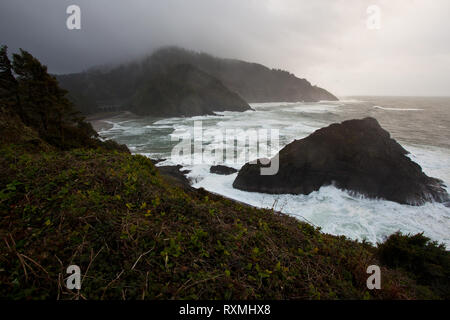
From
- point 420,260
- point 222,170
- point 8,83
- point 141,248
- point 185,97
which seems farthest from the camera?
point 185,97

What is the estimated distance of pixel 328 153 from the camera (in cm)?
1630

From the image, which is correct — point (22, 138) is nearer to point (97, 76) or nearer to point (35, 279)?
point (35, 279)

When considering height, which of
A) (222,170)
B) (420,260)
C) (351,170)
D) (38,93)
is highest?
(38,93)

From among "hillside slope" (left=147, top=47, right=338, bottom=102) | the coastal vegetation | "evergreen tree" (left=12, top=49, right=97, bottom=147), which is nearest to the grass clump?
the coastal vegetation

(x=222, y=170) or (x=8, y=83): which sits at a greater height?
(x=8, y=83)

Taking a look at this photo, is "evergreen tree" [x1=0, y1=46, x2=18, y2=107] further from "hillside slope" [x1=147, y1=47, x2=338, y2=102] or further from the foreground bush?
"hillside slope" [x1=147, y1=47, x2=338, y2=102]

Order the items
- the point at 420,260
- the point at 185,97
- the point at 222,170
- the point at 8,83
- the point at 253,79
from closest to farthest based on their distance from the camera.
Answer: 1. the point at 420,260
2. the point at 8,83
3. the point at 222,170
4. the point at 185,97
5. the point at 253,79

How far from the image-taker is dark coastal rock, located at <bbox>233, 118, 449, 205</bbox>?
14430mm

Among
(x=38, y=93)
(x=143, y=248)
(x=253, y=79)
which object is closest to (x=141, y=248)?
(x=143, y=248)

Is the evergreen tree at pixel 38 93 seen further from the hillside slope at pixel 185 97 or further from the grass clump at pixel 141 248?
the hillside slope at pixel 185 97

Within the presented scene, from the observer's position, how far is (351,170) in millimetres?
15438

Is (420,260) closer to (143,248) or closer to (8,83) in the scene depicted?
(143,248)

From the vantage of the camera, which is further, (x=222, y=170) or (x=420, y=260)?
(x=222, y=170)

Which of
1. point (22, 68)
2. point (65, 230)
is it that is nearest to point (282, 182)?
point (65, 230)
